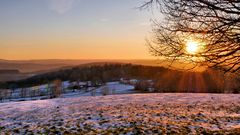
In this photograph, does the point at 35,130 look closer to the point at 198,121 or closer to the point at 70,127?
the point at 70,127

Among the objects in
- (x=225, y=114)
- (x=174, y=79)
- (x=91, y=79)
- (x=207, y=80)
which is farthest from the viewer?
(x=91, y=79)

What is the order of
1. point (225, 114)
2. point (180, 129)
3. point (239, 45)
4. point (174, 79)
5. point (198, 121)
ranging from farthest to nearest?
point (174, 79) < point (225, 114) < point (198, 121) < point (180, 129) < point (239, 45)

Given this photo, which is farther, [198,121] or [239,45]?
[198,121]

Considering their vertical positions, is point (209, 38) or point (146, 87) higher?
point (209, 38)

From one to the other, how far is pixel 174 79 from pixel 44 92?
78.7m

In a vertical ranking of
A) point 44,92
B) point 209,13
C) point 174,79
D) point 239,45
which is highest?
point 209,13

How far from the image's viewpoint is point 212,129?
1293cm

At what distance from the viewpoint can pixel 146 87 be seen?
12194cm

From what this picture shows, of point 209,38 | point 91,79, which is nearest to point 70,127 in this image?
point 209,38

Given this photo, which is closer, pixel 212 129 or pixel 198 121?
pixel 212 129

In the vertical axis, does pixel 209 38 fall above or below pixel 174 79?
above

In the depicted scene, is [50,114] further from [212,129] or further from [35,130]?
[212,129]

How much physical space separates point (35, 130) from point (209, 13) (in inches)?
312

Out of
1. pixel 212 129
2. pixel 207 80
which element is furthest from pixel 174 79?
pixel 212 129
